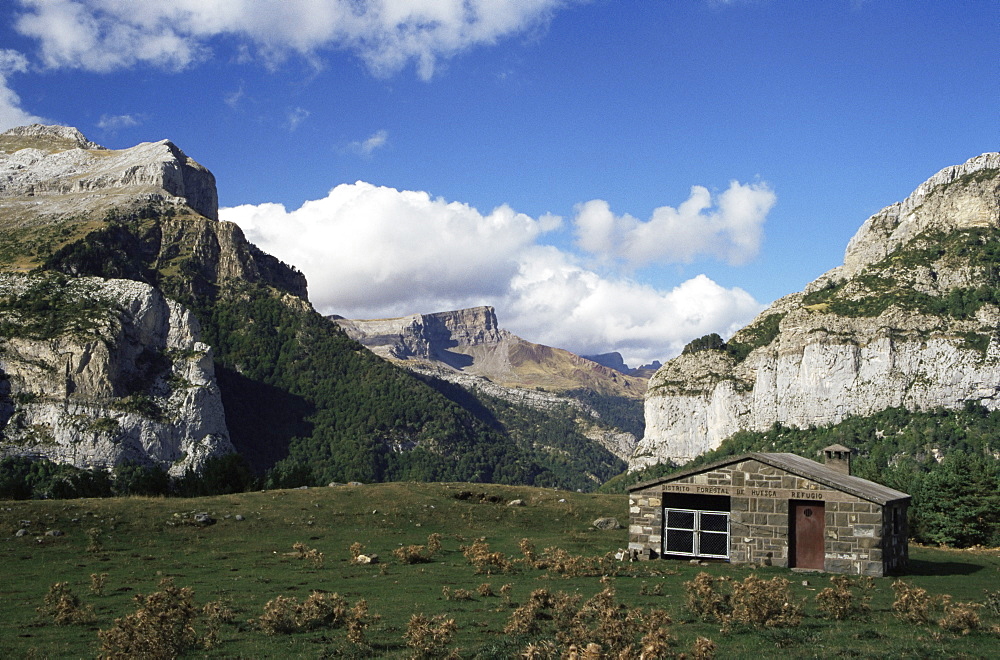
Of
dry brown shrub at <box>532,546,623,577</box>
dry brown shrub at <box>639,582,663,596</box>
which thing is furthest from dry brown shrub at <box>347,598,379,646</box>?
dry brown shrub at <box>532,546,623,577</box>

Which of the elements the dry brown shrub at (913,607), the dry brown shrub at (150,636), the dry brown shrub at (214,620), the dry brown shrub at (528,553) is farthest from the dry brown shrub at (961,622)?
the dry brown shrub at (150,636)

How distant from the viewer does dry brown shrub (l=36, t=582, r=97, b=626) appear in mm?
21844

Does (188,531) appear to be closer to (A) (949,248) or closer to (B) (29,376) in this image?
(B) (29,376)

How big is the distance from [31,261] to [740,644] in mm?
186208

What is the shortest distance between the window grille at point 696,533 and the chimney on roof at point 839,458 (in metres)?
13.2

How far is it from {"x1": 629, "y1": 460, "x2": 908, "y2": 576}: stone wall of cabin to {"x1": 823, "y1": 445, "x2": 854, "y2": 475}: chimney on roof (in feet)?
29.1

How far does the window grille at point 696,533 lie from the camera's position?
3619 centimetres

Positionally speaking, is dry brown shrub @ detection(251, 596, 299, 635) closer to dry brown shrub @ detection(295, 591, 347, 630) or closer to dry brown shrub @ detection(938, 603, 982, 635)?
dry brown shrub @ detection(295, 591, 347, 630)

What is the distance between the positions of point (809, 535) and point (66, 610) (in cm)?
2926

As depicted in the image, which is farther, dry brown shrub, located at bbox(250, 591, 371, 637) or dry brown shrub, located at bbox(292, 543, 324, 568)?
dry brown shrub, located at bbox(292, 543, 324, 568)

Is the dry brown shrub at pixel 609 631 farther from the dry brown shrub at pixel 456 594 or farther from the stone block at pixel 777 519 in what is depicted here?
the stone block at pixel 777 519

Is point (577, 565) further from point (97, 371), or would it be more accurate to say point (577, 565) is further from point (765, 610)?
point (97, 371)

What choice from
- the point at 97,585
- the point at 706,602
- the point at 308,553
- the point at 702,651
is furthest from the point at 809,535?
the point at 97,585

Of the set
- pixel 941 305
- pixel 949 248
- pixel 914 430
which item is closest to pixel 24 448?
pixel 914 430
